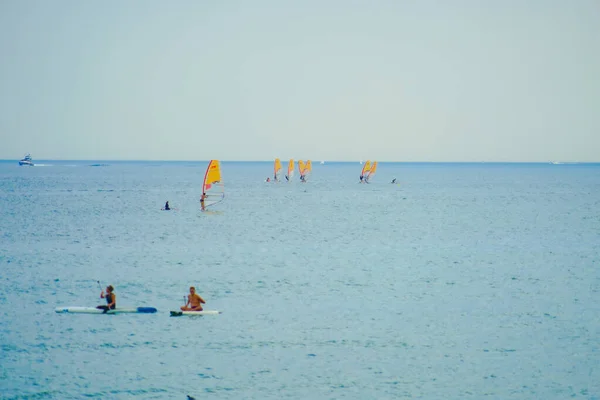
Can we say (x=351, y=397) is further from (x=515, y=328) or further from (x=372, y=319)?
(x=515, y=328)

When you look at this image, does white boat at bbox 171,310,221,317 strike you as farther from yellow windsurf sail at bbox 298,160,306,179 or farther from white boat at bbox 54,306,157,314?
yellow windsurf sail at bbox 298,160,306,179

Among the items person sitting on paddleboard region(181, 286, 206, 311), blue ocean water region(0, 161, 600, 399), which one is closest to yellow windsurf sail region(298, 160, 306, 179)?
blue ocean water region(0, 161, 600, 399)

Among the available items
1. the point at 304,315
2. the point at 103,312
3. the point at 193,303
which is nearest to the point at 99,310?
the point at 103,312

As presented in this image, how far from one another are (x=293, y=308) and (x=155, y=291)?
659 cm

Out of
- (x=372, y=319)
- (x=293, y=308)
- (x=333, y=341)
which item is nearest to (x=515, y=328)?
(x=372, y=319)

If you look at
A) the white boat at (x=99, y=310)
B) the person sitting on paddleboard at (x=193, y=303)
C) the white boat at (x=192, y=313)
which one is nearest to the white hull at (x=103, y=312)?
the white boat at (x=99, y=310)

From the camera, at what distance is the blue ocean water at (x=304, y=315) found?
706 inches

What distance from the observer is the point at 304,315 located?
24469 millimetres

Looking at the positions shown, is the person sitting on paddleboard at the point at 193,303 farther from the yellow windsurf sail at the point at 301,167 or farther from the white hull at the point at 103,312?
the yellow windsurf sail at the point at 301,167

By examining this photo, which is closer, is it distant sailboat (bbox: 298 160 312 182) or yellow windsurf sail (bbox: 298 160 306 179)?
yellow windsurf sail (bbox: 298 160 306 179)

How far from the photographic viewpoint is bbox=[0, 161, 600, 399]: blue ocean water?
17.9 meters

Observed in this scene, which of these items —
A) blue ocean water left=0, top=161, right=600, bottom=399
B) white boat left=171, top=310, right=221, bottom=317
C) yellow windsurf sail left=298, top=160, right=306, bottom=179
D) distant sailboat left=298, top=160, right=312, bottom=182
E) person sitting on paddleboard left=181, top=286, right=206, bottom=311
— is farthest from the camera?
distant sailboat left=298, top=160, right=312, bottom=182

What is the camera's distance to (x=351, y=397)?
1689 cm

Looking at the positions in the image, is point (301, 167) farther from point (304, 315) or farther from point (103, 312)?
point (103, 312)
